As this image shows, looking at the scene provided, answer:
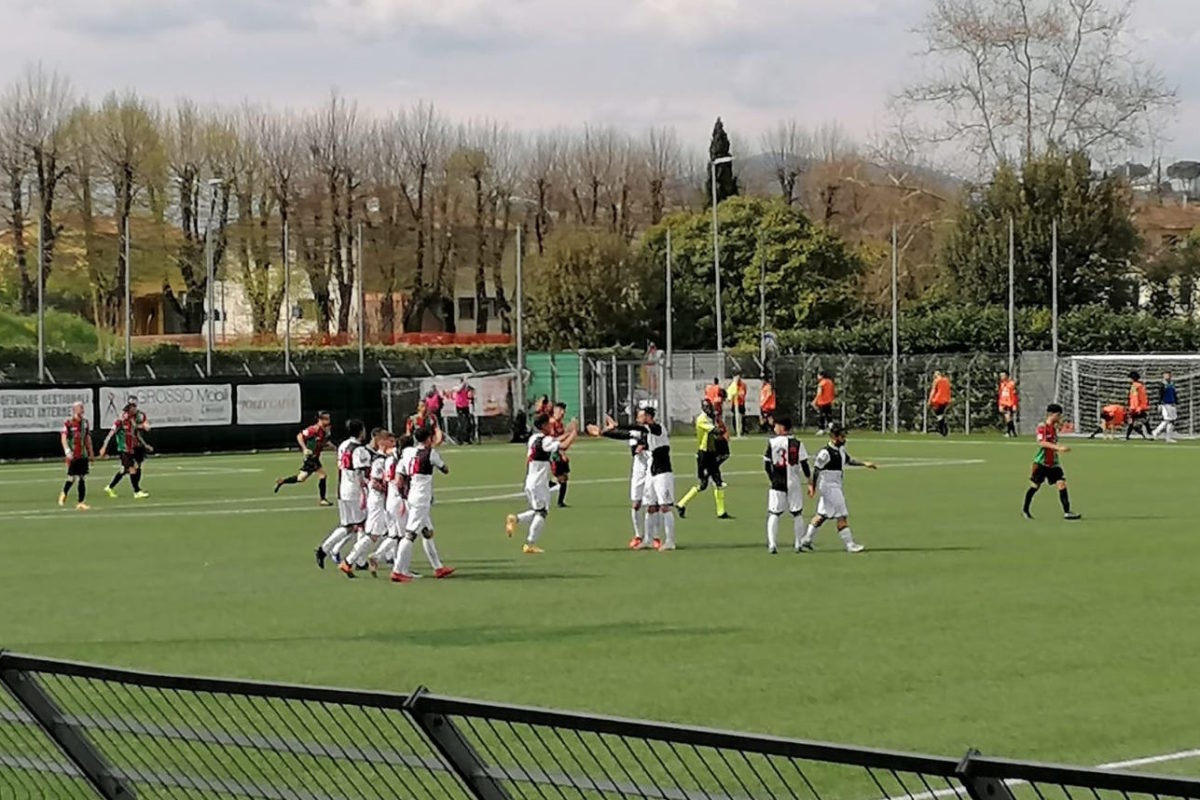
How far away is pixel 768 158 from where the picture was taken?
105m

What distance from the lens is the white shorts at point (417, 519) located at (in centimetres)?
1988

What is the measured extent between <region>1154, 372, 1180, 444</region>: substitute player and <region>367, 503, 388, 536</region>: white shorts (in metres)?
33.5

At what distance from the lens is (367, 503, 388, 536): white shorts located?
20484 millimetres

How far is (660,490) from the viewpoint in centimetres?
2323

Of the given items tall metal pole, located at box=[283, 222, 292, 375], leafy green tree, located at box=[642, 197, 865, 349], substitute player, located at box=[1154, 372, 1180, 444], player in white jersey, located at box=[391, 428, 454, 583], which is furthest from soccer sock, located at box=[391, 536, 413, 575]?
leafy green tree, located at box=[642, 197, 865, 349]

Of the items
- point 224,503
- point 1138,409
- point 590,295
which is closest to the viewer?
point 224,503

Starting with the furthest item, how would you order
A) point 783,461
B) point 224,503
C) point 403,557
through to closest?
point 224,503, point 783,461, point 403,557

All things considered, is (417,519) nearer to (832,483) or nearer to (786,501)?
(786,501)

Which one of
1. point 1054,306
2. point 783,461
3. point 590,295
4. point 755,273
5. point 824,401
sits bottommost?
→ point 824,401

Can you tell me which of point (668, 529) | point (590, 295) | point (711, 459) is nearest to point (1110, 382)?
point (590, 295)

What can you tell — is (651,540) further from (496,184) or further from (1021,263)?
(496,184)

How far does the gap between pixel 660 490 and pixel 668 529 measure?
59 cm

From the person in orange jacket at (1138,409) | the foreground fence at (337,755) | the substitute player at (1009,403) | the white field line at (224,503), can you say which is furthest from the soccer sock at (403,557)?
the substitute player at (1009,403)

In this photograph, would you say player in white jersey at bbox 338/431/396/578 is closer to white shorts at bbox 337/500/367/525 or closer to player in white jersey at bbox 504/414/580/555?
white shorts at bbox 337/500/367/525
